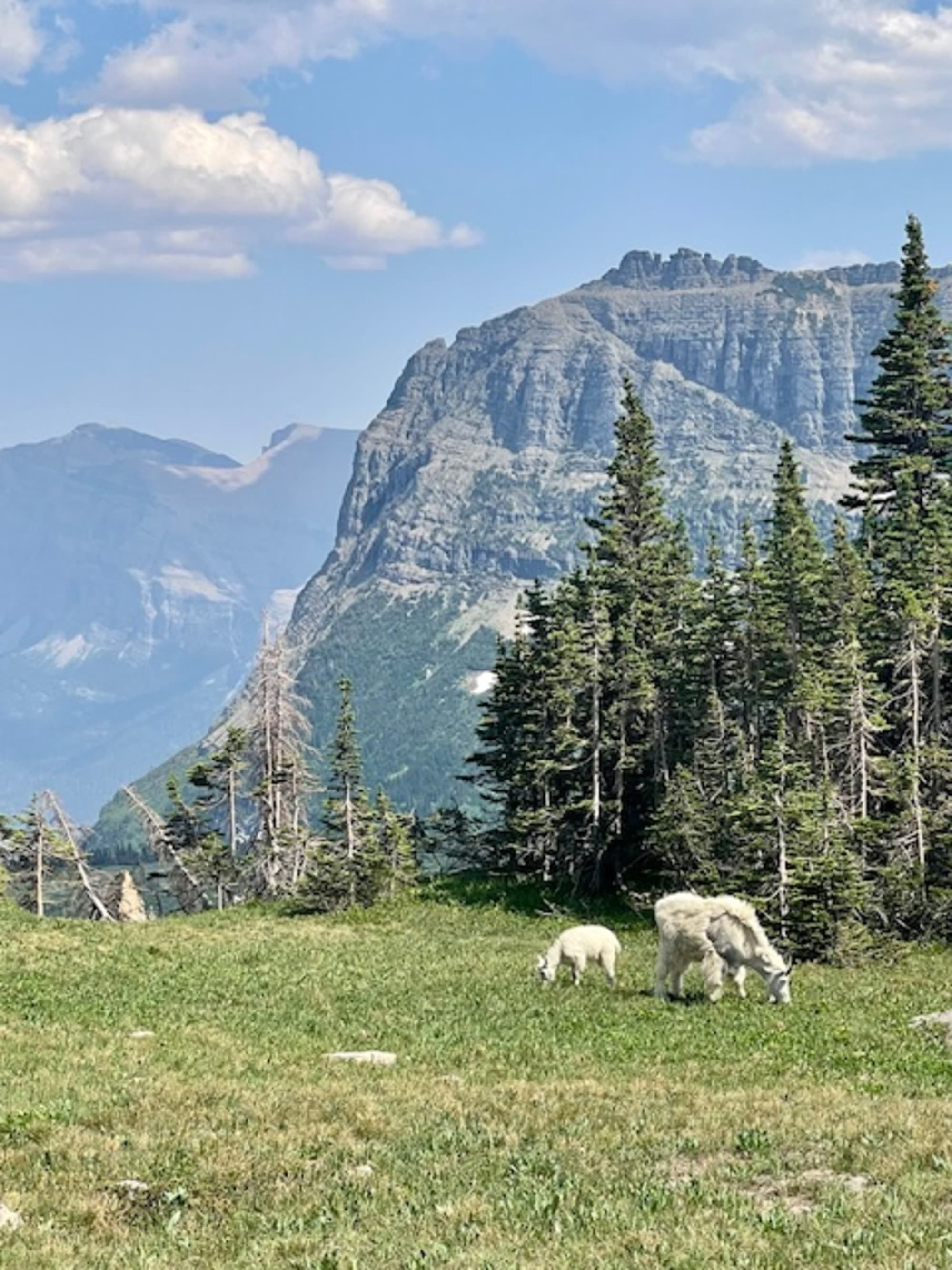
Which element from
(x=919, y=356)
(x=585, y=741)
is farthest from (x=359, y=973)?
(x=919, y=356)

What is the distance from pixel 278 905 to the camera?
61062mm

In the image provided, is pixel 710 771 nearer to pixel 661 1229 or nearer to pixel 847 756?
pixel 847 756

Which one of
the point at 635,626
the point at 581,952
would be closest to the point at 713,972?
the point at 581,952

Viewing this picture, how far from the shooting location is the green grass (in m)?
10.7

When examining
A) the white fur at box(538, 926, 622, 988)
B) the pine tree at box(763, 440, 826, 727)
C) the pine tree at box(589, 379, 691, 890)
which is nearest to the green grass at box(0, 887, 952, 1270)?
the white fur at box(538, 926, 622, 988)

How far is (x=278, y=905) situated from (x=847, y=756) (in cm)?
2605

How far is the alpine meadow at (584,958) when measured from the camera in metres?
11.7

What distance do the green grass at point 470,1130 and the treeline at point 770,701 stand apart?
14124mm

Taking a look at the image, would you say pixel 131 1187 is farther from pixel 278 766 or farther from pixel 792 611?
pixel 278 766

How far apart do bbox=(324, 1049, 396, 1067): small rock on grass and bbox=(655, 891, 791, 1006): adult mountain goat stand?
8930mm

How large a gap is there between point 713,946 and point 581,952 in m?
3.90

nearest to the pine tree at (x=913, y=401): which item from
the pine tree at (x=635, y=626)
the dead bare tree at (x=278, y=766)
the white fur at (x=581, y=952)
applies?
the pine tree at (x=635, y=626)

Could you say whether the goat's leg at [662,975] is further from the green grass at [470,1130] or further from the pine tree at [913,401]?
the pine tree at [913,401]

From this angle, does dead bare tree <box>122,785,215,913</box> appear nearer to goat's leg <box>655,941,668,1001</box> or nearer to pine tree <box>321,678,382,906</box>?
pine tree <box>321,678,382,906</box>
